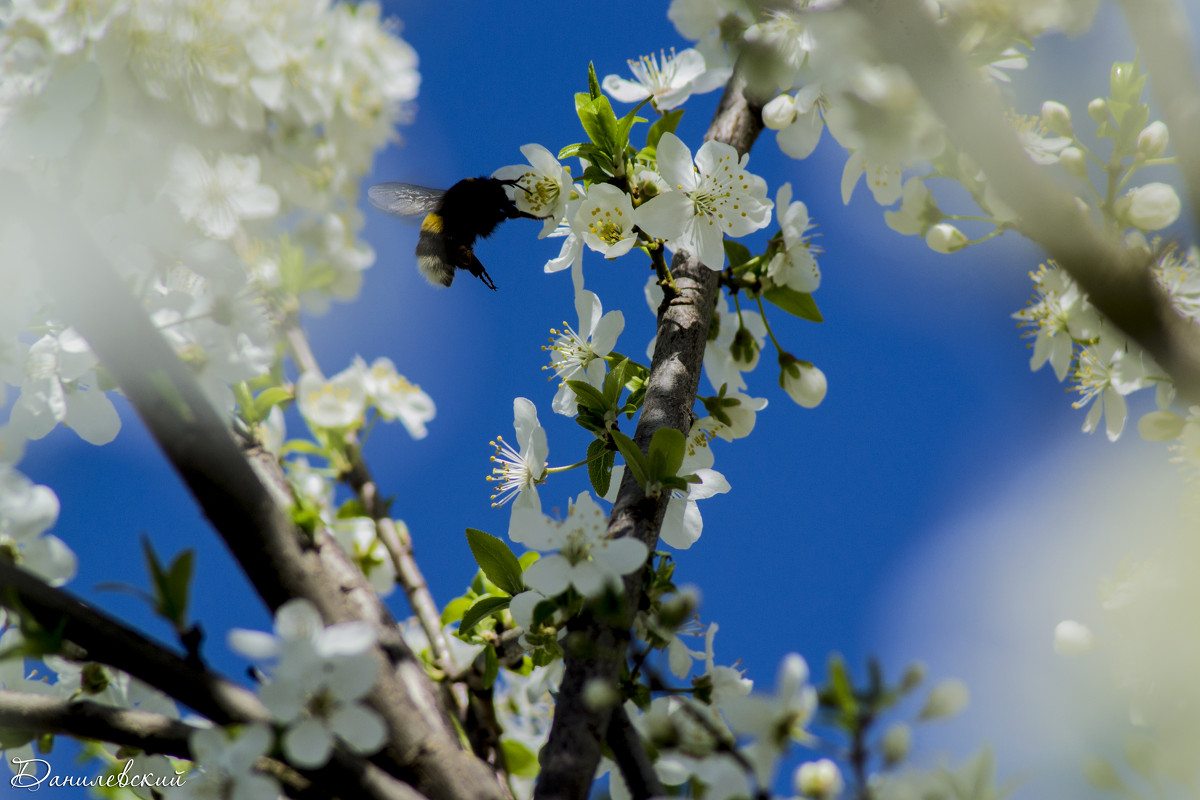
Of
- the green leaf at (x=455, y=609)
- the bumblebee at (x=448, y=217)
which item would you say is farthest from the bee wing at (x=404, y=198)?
the green leaf at (x=455, y=609)

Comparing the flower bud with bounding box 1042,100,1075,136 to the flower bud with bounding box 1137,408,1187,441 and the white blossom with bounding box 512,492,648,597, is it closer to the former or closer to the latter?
the flower bud with bounding box 1137,408,1187,441

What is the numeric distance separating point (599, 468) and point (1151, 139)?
110 cm

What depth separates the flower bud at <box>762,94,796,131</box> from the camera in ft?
5.19

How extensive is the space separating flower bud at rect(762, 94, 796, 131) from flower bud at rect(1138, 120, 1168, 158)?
597 millimetres

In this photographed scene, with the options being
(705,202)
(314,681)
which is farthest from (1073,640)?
(314,681)

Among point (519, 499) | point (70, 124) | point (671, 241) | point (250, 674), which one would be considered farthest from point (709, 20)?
point (250, 674)

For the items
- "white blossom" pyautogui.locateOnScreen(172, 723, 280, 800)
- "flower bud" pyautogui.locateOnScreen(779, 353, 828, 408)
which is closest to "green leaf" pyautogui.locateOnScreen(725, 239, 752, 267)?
"flower bud" pyautogui.locateOnScreen(779, 353, 828, 408)

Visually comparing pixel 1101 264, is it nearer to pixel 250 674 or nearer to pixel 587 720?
pixel 587 720

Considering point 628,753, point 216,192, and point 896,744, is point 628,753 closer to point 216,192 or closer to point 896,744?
point 896,744

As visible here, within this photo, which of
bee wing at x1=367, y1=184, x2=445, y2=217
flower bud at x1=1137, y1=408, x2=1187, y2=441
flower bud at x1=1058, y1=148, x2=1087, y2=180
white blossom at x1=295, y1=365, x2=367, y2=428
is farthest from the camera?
bee wing at x1=367, y1=184, x2=445, y2=217

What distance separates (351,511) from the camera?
1.95 m

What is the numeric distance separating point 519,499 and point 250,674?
24.3 inches

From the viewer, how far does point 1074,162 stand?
148 cm

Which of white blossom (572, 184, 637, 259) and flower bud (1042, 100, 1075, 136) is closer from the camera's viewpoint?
white blossom (572, 184, 637, 259)
